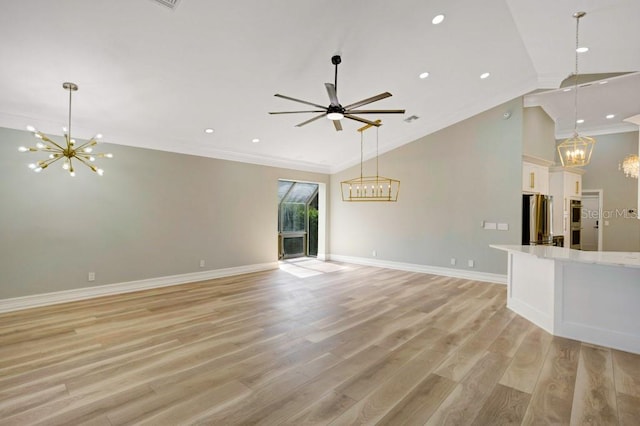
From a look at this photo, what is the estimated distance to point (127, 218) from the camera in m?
5.40

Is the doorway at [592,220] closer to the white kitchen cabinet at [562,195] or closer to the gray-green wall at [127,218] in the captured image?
the white kitchen cabinet at [562,195]

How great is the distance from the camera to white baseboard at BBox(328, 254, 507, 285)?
20.1ft

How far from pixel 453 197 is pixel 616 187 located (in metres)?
4.92

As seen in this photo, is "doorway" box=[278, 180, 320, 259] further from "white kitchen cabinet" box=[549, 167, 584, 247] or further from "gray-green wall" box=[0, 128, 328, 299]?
"white kitchen cabinet" box=[549, 167, 584, 247]

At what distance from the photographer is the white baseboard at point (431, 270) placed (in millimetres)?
6121

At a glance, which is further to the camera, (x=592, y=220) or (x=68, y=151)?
(x=592, y=220)

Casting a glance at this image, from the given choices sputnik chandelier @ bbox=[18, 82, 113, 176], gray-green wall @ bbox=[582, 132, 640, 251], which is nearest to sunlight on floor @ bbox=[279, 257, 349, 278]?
sputnik chandelier @ bbox=[18, 82, 113, 176]

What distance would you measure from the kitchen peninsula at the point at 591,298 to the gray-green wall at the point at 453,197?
247 centimetres

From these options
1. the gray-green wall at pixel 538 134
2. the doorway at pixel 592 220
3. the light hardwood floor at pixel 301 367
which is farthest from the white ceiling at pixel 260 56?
the doorway at pixel 592 220

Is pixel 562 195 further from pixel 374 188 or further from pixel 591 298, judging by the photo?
pixel 591 298

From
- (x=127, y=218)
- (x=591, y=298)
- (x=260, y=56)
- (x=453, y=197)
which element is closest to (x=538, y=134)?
(x=453, y=197)

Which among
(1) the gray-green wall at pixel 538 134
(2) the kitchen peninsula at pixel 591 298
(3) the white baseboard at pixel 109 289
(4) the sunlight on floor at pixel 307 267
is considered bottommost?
(4) the sunlight on floor at pixel 307 267

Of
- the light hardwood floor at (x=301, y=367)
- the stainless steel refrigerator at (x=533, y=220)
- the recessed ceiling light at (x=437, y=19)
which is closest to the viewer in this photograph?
the light hardwood floor at (x=301, y=367)

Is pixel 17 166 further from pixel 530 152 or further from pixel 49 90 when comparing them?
pixel 530 152
